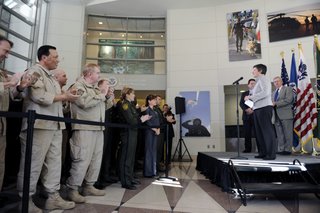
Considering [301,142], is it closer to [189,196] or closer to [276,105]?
[276,105]

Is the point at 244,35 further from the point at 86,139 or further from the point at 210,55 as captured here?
the point at 86,139

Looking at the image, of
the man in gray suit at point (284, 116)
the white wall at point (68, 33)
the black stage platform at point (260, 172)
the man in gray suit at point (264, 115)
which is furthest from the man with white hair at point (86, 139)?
the white wall at point (68, 33)

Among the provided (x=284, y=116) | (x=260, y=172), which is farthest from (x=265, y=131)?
(x=284, y=116)

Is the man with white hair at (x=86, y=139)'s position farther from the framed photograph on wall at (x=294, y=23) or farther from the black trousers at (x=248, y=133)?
the framed photograph on wall at (x=294, y=23)

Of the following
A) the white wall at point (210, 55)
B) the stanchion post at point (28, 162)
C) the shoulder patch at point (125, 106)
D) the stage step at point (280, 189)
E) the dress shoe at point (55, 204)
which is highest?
the white wall at point (210, 55)

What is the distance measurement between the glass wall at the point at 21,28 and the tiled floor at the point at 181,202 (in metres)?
5.46

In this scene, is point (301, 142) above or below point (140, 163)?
above

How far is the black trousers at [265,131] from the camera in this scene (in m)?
3.21

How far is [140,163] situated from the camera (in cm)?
481

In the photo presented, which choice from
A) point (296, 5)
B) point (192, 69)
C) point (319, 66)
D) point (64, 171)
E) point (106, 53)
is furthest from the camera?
point (106, 53)

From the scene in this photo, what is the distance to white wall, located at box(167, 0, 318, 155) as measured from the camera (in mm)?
7207

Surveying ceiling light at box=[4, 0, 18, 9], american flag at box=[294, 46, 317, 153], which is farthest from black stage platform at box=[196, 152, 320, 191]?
ceiling light at box=[4, 0, 18, 9]

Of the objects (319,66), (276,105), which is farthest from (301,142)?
(319,66)

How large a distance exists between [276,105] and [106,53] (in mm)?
6396
